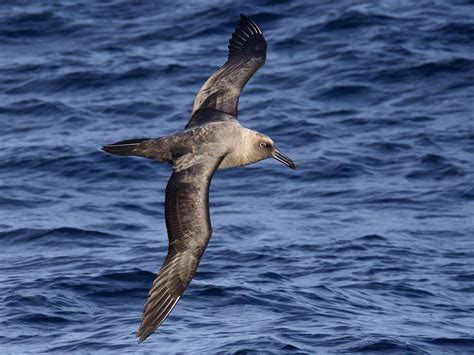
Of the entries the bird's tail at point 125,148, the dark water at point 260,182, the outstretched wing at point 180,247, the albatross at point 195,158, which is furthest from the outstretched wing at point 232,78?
the dark water at point 260,182

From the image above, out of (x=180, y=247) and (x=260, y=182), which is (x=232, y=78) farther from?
(x=260, y=182)

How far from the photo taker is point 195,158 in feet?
41.9

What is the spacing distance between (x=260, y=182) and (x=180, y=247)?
261 inches

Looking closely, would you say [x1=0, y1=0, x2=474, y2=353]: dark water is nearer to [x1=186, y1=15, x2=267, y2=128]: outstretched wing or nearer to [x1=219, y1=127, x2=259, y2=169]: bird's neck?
[x1=219, y1=127, x2=259, y2=169]: bird's neck

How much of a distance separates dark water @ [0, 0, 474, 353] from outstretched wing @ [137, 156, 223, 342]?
1.67 meters

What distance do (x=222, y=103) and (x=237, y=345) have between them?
292cm

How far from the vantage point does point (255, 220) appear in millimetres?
17500

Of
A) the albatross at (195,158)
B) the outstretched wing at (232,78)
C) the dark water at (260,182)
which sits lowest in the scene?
the dark water at (260,182)

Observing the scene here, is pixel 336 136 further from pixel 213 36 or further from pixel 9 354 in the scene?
pixel 9 354

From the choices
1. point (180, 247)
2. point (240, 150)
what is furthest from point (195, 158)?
point (180, 247)

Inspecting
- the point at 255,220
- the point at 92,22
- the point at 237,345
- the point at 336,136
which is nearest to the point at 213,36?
the point at 92,22

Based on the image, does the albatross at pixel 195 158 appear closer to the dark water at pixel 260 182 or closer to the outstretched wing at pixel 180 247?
the outstretched wing at pixel 180 247

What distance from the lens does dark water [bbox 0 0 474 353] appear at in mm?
14531

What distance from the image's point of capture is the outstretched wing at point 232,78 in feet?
46.9
